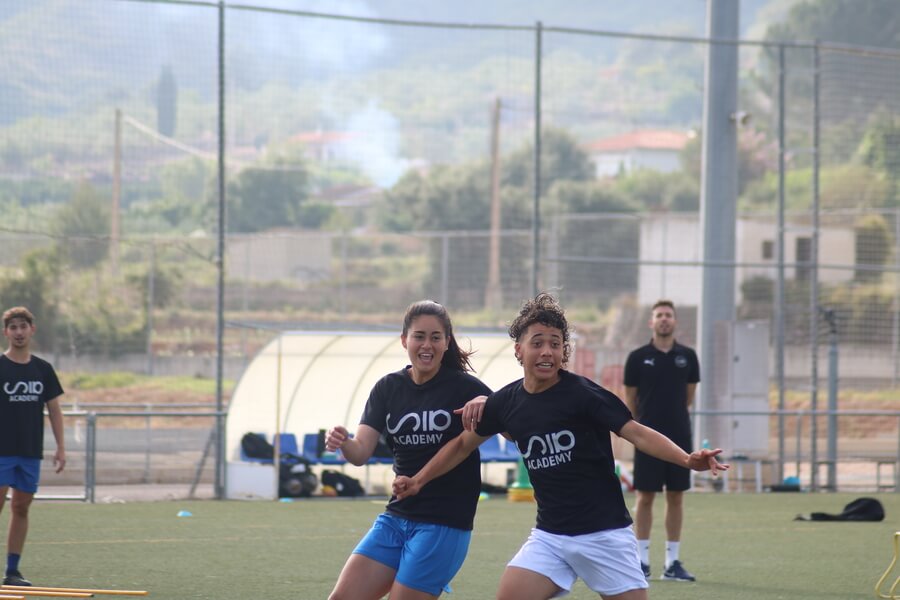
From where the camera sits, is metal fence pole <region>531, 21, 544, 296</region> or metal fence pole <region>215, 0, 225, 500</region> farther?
metal fence pole <region>531, 21, 544, 296</region>

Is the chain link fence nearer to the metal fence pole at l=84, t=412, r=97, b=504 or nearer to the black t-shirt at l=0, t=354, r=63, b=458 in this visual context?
the metal fence pole at l=84, t=412, r=97, b=504

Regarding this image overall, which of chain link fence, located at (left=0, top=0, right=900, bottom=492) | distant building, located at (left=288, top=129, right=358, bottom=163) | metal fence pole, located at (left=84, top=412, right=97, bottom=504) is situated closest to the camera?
metal fence pole, located at (left=84, top=412, right=97, bottom=504)

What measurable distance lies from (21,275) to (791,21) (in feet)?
226

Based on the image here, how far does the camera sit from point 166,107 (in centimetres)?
2639

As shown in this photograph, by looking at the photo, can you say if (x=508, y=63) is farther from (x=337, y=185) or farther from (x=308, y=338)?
(x=337, y=185)

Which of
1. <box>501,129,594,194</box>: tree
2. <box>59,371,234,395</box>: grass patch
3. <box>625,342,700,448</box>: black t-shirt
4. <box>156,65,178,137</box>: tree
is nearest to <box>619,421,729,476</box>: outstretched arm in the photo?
<box>625,342,700,448</box>: black t-shirt

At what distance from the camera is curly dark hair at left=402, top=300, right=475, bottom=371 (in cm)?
610

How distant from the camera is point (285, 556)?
10.9m

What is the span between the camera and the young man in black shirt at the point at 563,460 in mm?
5531

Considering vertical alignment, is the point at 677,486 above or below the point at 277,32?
below

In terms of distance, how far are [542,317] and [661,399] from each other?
4.89 meters

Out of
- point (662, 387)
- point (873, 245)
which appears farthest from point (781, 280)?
point (873, 245)

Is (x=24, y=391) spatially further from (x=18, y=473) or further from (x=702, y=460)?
(x=702, y=460)

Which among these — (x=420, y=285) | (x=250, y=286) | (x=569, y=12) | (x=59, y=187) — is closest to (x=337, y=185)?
(x=420, y=285)
